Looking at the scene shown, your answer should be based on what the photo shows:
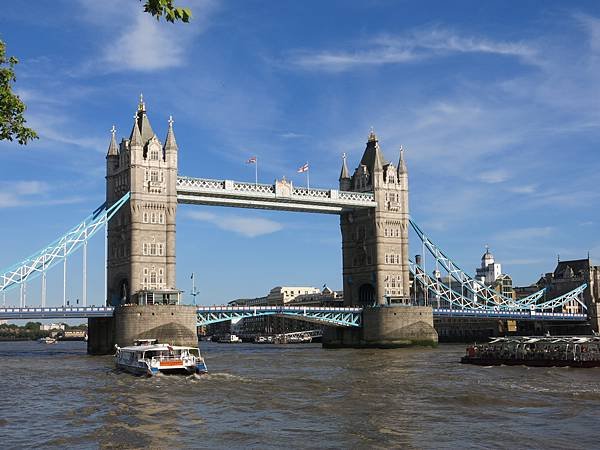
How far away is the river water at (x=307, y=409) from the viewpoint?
28.8 meters

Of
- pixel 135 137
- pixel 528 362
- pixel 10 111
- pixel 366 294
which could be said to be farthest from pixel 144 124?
pixel 10 111

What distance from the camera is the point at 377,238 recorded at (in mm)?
107938

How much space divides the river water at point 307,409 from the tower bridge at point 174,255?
26.4m

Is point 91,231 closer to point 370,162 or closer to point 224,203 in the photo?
point 224,203

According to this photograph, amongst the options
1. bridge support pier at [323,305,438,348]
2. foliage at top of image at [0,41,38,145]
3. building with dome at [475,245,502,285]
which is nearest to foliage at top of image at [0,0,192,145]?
foliage at top of image at [0,41,38,145]

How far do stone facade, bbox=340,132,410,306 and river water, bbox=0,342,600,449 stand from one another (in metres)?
50.2

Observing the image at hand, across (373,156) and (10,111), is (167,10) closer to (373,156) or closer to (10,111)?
(10,111)

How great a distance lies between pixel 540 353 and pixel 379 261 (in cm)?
4619

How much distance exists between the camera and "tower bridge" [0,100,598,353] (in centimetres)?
8512

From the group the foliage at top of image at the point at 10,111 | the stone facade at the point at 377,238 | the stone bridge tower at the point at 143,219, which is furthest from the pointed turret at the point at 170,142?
the foliage at top of image at the point at 10,111

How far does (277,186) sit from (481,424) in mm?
69054

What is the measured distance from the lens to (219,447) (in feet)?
89.5

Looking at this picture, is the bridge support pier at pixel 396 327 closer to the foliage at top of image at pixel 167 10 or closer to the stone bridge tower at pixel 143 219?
the stone bridge tower at pixel 143 219

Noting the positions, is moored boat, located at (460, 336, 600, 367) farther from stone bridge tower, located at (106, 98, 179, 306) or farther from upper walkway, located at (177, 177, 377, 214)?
upper walkway, located at (177, 177, 377, 214)
